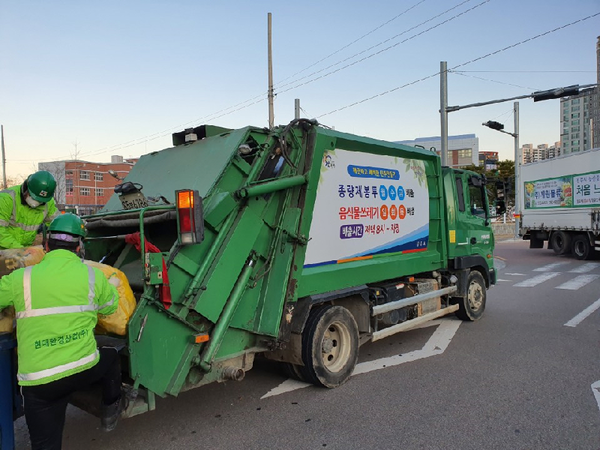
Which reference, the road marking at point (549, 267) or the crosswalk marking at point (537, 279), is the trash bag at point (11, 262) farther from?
the road marking at point (549, 267)

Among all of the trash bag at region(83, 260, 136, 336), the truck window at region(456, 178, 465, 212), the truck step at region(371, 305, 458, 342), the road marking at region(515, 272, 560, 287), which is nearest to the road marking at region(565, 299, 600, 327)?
the truck step at region(371, 305, 458, 342)

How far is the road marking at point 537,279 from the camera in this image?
11452mm

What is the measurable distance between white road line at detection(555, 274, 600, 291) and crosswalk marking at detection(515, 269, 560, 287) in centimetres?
60

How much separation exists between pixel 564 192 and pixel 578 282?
7491 millimetres

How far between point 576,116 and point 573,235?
434ft

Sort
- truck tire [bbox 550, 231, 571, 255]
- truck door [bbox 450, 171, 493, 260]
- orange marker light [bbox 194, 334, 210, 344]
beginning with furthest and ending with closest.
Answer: truck tire [bbox 550, 231, 571, 255], truck door [bbox 450, 171, 493, 260], orange marker light [bbox 194, 334, 210, 344]

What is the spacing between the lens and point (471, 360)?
5508 millimetres

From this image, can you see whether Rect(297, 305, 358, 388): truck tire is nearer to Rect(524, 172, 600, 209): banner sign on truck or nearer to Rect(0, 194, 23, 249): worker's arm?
Rect(0, 194, 23, 249): worker's arm

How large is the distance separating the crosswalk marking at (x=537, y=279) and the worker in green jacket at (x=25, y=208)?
1074 cm

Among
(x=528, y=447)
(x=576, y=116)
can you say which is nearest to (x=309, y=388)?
(x=528, y=447)

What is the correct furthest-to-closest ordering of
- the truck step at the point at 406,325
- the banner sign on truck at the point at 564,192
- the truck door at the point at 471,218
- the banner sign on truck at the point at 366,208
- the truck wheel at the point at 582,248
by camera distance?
the truck wheel at the point at 582,248 → the banner sign on truck at the point at 564,192 → the truck door at the point at 471,218 → the truck step at the point at 406,325 → the banner sign on truck at the point at 366,208

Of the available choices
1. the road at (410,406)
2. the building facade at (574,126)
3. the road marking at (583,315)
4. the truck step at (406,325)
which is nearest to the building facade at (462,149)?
the building facade at (574,126)

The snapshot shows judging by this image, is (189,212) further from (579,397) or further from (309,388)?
(579,397)

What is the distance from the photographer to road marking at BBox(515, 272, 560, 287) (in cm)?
1145
